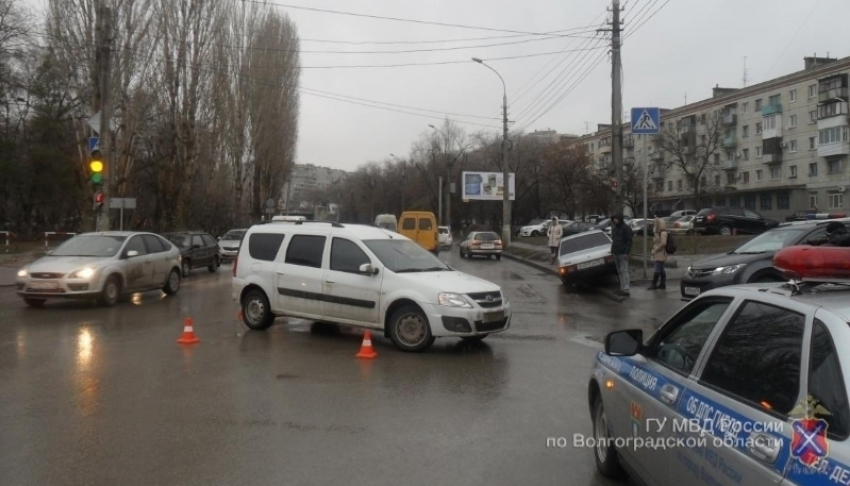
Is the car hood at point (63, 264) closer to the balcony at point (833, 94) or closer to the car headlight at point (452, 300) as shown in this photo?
the car headlight at point (452, 300)

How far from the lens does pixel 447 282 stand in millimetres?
9766

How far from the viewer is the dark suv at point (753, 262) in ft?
41.0

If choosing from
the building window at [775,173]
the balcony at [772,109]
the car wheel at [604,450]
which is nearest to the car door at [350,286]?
the car wheel at [604,450]

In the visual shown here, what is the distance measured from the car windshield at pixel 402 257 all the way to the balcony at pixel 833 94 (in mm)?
55592

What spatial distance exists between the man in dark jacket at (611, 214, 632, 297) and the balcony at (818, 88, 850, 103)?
158 ft

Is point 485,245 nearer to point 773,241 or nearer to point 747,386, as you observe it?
point 773,241

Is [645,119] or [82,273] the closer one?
[82,273]

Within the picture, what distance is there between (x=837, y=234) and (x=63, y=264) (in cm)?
1446

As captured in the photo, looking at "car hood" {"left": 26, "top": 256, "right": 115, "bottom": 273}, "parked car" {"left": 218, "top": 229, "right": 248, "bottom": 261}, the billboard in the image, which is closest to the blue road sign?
"car hood" {"left": 26, "top": 256, "right": 115, "bottom": 273}

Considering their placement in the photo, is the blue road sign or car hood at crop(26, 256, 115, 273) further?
the blue road sign

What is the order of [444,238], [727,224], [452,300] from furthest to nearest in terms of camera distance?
[444,238], [727,224], [452,300]

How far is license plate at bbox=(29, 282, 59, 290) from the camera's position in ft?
45.4

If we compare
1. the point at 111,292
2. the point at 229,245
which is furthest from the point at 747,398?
the point at 229,245

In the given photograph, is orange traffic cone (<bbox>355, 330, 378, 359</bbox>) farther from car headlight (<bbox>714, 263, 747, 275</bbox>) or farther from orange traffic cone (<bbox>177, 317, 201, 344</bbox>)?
car headlight (<bbox>714, 263, 747, 275</bbox>)
